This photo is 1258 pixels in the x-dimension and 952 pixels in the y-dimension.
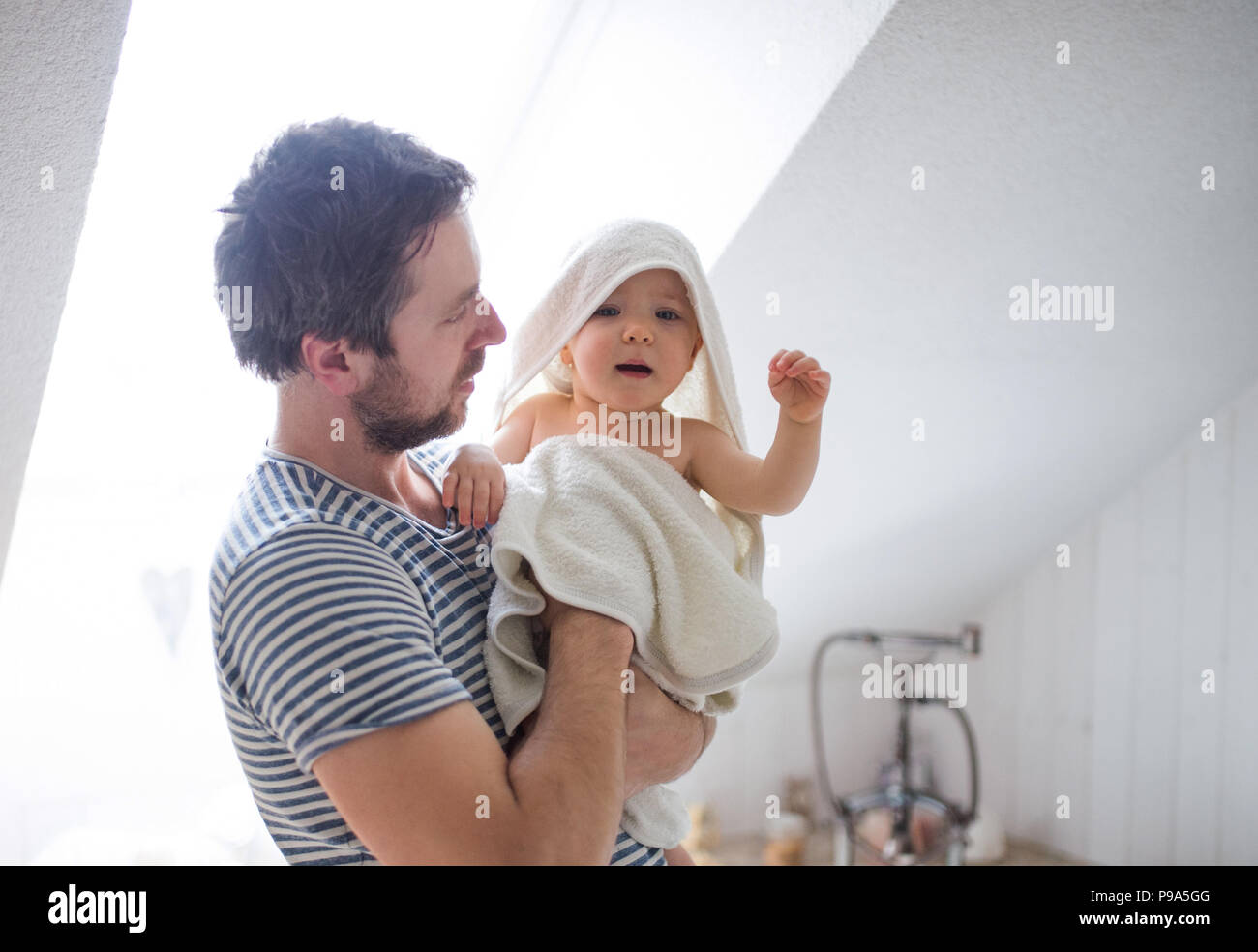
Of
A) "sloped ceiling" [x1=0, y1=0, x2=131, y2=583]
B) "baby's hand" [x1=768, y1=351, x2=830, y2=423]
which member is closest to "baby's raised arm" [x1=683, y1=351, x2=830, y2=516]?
"baby's hand" [x1=768, y1=351, x2=830, y2=423]

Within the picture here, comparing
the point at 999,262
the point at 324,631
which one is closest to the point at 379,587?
the point at 324,631

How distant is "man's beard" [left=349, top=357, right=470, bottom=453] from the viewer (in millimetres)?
934

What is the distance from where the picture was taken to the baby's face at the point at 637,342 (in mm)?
1076

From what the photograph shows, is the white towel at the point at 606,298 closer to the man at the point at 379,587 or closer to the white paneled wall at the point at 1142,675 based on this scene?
the man at the point at 379,587

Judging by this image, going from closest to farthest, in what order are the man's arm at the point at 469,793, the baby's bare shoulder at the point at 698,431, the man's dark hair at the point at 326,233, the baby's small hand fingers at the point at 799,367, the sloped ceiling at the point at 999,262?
the man's arm at the point at 469,793, the man's dark hair at the point at 326,233, the baby's small hand fingers at the point at 799,367, the baby's bare shoulder at the point at 698,431, the sloped ceiling at the point at 999,262

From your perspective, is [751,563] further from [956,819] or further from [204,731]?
[956,819]

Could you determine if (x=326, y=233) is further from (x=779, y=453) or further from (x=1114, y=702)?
(x=1114, y=702)

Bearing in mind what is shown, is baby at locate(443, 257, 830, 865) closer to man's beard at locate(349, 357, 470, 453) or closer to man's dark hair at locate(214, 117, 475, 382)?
man's beard at locate(349, 357, 470, 453)

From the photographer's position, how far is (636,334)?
1.06m

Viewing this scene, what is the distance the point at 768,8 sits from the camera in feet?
4.65

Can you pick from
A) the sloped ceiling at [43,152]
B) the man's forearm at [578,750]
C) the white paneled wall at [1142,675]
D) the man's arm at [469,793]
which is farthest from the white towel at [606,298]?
the white paneled wall at [1142,675]

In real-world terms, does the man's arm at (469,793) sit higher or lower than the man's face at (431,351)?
lower
